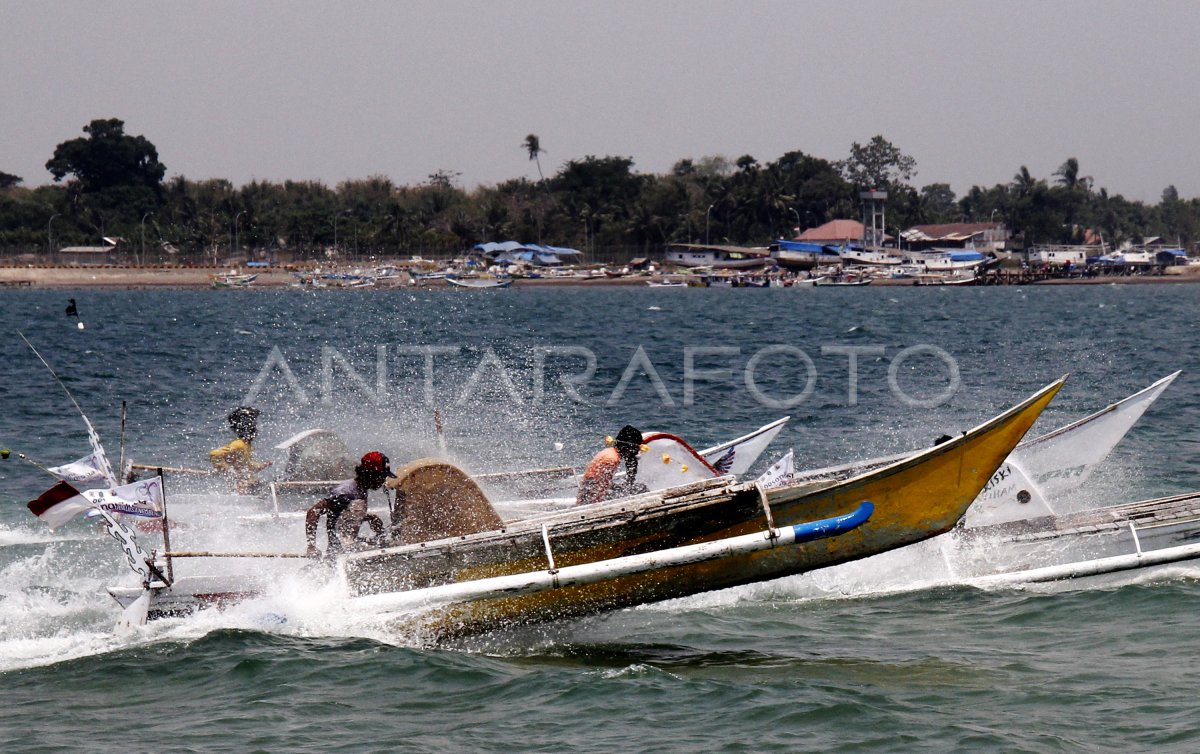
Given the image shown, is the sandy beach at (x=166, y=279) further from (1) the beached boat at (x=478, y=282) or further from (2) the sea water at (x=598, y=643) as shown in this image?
(2) the sea water at (x=598, y=643)

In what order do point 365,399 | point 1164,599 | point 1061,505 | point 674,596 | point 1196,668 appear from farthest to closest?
point 365,399, point 1061,505, point 1164,599, point 674,596, point 1196,668

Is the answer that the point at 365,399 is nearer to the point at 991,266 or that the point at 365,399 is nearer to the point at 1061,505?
the point at 1061,505

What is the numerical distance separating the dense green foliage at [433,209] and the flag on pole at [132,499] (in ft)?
468

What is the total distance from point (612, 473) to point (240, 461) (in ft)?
19.3

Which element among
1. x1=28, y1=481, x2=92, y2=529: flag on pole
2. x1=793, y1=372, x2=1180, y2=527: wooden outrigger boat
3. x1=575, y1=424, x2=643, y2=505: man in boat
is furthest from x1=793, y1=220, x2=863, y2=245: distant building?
x1=28, y1=481, x2=92, y2=529: flag on pole

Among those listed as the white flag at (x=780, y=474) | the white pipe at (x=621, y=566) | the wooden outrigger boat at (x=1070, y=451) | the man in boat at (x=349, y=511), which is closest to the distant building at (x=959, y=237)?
the wooden outrigger boat at (x=1070, y=451)

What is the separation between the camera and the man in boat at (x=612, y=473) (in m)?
14.6

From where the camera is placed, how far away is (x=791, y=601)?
1479cm

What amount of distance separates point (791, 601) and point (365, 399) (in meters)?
20.9

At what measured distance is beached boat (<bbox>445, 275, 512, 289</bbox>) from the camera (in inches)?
5399

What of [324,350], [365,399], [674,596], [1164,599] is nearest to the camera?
[674,596]

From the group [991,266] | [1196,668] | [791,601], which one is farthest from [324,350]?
[991,266]

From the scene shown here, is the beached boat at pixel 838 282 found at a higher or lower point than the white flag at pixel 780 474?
higher

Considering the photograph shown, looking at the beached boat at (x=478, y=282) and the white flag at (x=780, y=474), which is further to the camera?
the beached boat at (x=478, y=282)
